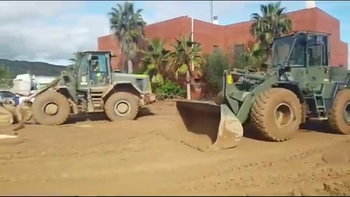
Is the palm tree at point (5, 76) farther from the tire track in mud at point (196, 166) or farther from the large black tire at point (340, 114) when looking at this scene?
the large black tire at point (340, 114)

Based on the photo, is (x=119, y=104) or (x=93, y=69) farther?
(x=119, y=104)

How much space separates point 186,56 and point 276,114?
17738mm

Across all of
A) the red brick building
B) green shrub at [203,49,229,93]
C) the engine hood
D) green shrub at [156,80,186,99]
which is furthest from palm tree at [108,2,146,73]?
the engine hood

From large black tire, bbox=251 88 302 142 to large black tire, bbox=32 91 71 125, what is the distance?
25.5 ft

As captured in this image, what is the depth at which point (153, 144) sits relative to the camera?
32.6 ft

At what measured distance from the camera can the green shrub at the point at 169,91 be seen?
28.8 m

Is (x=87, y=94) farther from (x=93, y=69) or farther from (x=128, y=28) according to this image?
(x=128, y=28)

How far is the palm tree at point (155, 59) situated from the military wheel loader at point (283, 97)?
677 inches

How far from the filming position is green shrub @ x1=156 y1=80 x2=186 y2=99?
1133 inches

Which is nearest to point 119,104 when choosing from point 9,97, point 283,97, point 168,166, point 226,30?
point 283,97

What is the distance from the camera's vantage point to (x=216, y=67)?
2822cm

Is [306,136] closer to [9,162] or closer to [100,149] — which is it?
[100,149]

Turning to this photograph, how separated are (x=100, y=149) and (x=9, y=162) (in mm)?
1951

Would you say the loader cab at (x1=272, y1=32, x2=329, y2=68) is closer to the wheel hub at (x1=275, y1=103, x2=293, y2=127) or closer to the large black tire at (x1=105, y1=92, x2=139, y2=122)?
the wheel hub at (x1=275, y1=103, x2=293, y2=127)
